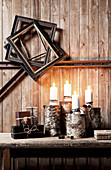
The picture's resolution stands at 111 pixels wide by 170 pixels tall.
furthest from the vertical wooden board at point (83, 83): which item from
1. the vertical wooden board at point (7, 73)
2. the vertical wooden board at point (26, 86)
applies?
the vertical wooden board at point (7, 73)

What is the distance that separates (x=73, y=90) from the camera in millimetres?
→ 1831

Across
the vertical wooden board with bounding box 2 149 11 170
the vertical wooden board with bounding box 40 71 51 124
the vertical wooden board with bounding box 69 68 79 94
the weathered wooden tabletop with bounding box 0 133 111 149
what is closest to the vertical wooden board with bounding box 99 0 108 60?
the vertical wooden board with bounding box 69 68 79 94

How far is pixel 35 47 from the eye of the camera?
184 centimetres

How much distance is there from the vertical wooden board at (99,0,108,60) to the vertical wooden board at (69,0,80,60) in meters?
0.20

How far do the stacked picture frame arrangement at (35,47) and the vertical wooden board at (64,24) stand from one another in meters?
0.08

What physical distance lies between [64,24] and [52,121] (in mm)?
882

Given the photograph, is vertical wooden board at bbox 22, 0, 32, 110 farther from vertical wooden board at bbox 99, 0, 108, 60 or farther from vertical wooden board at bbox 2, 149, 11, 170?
vertical wooden board at bbox 99, 0, 108, 60

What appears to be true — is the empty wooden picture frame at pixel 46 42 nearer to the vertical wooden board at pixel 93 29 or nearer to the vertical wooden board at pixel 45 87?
the vertical wooden board at pixel 45 87

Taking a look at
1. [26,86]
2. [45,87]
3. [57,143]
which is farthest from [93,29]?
[57,143]

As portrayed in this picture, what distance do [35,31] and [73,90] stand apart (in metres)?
0.62

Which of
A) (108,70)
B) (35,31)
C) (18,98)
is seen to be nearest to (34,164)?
(18,98)

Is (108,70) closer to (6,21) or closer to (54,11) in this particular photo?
(54,11)

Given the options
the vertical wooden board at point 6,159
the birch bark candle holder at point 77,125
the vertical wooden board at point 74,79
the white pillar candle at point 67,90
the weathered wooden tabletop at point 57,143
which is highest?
the vertical wooden board at point 74,79

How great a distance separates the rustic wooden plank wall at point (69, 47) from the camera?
182cm
